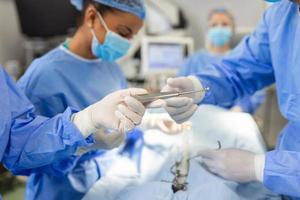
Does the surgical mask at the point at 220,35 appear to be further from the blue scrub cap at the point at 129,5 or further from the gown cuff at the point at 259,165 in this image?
the gown cuff at the point at 259,165

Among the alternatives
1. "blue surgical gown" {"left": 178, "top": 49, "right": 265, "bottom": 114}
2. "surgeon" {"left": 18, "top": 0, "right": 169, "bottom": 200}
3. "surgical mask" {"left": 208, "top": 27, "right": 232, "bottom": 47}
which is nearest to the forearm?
"surgeon" {"left": 18, "top": 0, "right": 169, "bottom": 200}

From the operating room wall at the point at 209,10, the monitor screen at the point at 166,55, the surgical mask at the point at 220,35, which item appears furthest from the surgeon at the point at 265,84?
the operating room wall at the point at 209,10

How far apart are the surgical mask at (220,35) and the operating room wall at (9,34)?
197 cm

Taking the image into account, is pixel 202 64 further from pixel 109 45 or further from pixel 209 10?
pixel 109 45

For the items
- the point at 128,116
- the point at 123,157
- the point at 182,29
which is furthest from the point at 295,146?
the point at 182,29

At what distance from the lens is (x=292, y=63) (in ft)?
3.61

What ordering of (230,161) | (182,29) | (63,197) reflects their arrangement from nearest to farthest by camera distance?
(230,161), (63,197), (182,29)

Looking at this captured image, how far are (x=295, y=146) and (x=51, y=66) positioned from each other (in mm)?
896

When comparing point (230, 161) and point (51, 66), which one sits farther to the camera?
point (51, 66)

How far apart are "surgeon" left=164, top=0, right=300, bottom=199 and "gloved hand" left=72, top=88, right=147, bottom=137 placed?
18 centimetres

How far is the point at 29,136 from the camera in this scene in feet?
3.22

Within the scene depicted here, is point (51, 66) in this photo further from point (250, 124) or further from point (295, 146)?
point (295, 146)

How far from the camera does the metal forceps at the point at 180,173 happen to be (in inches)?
42.2

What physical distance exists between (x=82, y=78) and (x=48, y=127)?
0.47 metres
